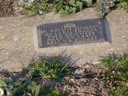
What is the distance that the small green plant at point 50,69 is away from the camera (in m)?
4.35

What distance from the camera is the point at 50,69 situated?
4.38m

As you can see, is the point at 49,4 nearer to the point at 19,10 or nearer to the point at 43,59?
the point at 19,10

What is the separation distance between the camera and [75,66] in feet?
15.0

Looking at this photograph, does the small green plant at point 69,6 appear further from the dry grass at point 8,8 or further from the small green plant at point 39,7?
the dry grass at point 8,8

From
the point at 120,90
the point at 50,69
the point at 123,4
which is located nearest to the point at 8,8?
the point at 50,69

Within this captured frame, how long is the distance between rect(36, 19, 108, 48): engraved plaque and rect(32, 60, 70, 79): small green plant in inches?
14.1

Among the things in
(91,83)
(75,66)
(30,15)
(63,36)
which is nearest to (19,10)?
(30,15)

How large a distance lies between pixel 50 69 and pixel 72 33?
68 cm

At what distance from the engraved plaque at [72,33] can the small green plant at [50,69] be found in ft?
1.17

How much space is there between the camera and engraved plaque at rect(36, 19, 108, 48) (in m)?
4.77

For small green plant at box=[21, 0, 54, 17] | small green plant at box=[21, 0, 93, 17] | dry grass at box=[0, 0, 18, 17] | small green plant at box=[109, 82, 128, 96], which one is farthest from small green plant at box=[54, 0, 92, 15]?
small green plant at box=[109, 82, 128, 96]

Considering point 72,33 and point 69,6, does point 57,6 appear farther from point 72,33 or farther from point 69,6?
point 72,33

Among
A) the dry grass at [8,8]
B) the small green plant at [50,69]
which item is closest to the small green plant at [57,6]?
the dry grass at [8,8]

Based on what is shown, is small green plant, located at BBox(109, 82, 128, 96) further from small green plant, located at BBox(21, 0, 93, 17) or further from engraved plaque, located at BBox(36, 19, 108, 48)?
small green plant, located at BBox(21, 0, 93, 17)
